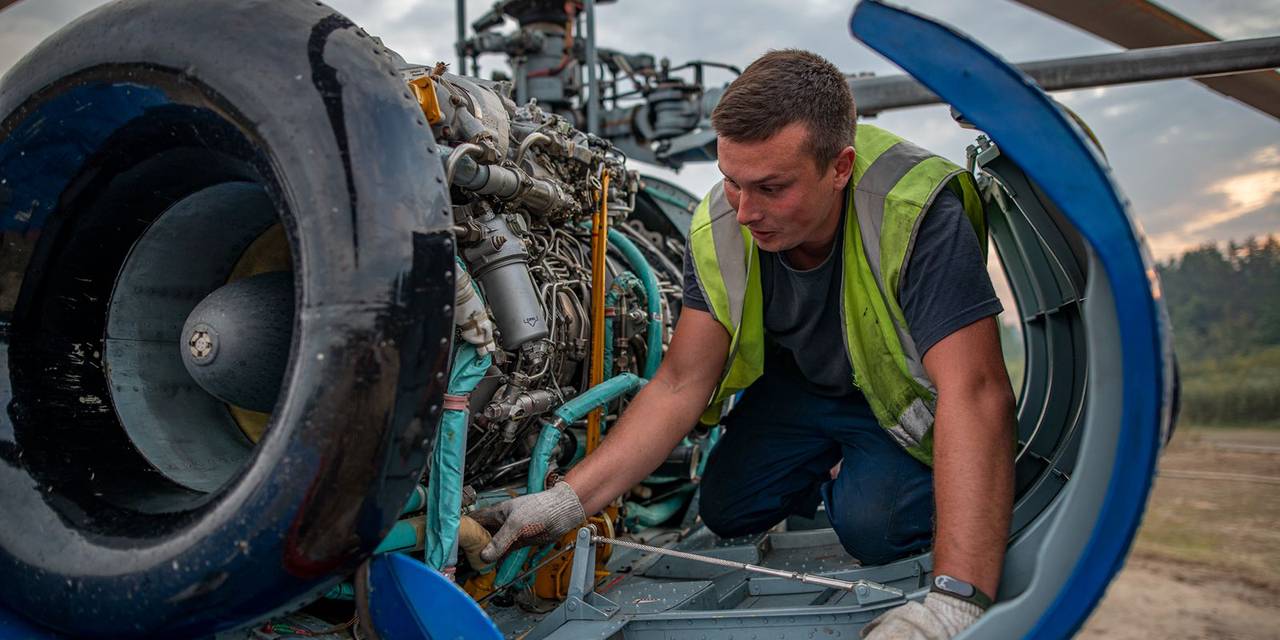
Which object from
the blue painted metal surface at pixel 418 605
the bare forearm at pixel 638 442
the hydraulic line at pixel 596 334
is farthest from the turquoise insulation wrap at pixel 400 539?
the hydraulic line at pixel 596 334

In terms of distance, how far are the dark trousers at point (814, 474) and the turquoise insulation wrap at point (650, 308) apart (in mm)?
300

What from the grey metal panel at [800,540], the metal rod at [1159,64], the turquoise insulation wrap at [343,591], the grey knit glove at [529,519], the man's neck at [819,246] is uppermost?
the metal rod at [1159,64]

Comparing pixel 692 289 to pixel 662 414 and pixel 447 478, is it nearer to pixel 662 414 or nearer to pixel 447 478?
pixel 662 414

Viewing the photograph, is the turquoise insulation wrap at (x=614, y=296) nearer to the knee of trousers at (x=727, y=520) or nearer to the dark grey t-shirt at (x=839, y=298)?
the dark grey t-shirt at (x=839, y=298)

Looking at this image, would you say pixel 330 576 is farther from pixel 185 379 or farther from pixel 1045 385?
pixel 1045 385

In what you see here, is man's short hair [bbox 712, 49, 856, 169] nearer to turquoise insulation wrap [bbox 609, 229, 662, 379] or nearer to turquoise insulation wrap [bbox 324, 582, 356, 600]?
turquoise insulation wrap [bbox 609, 229, 662, 379]

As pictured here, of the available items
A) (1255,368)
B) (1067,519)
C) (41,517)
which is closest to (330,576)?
(41,517)

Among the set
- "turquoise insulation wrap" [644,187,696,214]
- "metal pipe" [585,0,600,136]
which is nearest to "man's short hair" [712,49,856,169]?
"turquoise insulation wrap" [644,187,696,214]

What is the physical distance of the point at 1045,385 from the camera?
2.40 metres

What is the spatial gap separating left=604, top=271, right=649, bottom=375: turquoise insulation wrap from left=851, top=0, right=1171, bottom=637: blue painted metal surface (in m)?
1.20

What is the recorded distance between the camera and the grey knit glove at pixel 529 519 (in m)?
1.75

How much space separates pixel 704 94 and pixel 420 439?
5295 mm

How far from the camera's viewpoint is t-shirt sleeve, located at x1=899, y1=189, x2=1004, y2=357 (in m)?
1.73

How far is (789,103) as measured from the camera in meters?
1.77
